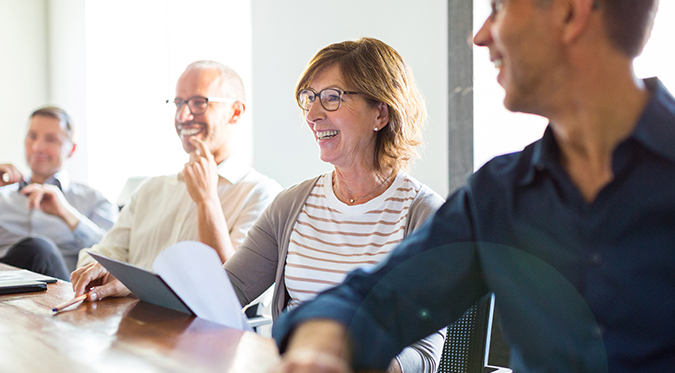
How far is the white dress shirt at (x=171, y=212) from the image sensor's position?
2.31m

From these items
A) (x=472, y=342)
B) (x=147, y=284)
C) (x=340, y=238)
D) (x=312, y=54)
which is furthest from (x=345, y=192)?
(x=312, y=54)

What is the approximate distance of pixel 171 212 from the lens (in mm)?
2443

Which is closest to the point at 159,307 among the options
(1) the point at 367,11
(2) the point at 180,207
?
(2) the point at 180,207

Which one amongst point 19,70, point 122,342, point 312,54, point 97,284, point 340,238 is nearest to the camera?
point 122,342

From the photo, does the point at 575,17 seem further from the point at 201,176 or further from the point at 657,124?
the point at 201,176

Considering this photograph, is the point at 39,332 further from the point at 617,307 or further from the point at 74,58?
the point at 74,58

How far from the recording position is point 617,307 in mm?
723

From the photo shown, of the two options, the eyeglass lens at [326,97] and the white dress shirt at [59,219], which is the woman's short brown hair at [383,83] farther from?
the white dress shirt at [59,219]

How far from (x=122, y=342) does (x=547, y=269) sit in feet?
2.22

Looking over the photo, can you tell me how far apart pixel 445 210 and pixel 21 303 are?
3.30ft

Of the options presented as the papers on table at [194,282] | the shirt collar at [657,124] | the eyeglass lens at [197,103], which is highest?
the eyeglass lens at [197,103]

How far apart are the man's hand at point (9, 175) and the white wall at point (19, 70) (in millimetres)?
3407

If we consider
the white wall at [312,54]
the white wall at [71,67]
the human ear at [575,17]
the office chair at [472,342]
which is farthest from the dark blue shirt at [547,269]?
the white wall at [71,67]

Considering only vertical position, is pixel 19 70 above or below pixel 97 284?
above
